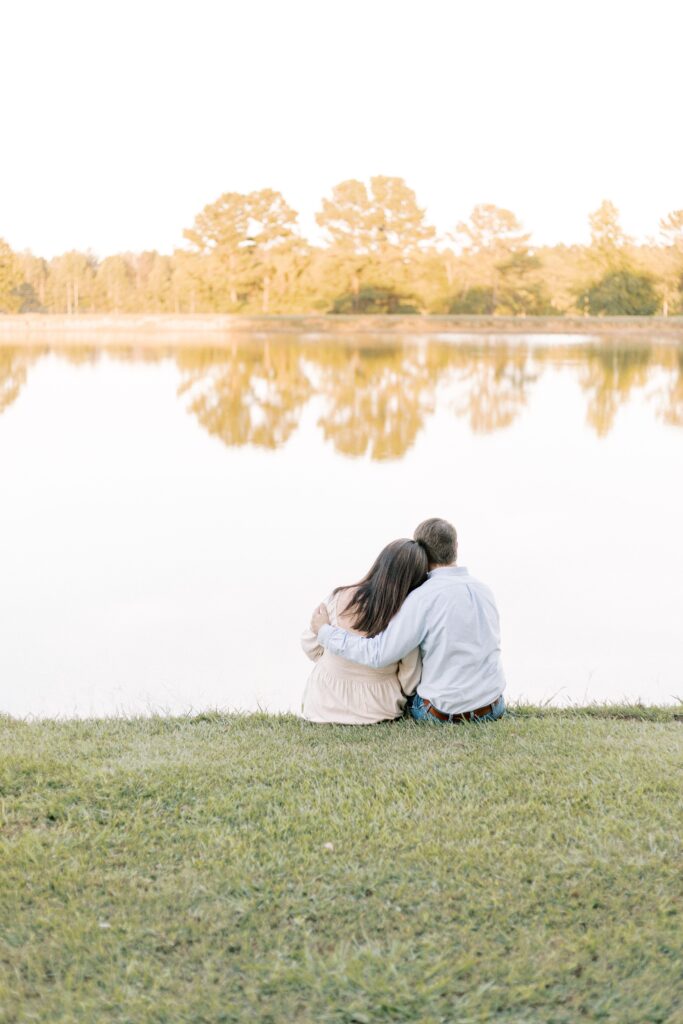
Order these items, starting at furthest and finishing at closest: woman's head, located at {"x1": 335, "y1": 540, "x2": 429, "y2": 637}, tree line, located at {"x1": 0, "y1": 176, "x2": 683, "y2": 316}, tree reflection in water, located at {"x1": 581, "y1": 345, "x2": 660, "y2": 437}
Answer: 1. tree line, located at {"x1": 0, "y1": 176, "x2": 683, "y2": 316}
2. tree reflection in water, located at {"x1": 581, "y1": 345, "x2": 660, "y2": 437}
3. woman's head, located at {"x1": 335, "y1": 540, "x2": 429, "y2": 637}

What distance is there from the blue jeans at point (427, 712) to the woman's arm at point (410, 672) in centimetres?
5

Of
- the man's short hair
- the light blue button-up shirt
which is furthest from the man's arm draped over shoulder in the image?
the man's short hair

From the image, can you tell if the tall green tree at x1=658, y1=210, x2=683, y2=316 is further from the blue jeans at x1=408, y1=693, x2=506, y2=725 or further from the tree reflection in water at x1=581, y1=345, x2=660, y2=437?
the blue jeans at x1=408, y1=693, x2=506, y2=725

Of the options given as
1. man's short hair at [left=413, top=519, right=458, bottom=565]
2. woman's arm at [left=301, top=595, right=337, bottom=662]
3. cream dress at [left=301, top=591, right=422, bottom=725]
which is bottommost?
cream dress at [left=301, top=591, right=422, bottom=725]

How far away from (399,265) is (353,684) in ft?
175

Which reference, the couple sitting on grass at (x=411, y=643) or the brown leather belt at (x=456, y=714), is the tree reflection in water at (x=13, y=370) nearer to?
the couple sitting on grass at (x=411, y=643)

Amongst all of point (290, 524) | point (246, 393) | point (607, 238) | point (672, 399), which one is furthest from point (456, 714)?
point (607, 238)

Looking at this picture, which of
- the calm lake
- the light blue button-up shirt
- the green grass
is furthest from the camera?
the calm lake

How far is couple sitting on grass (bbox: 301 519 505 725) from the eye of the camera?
4398 millimetres

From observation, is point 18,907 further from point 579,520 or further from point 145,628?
point 579,520

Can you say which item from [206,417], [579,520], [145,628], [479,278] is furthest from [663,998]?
[479,278]

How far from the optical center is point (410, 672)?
181 inches

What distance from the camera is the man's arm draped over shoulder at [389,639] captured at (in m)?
4.38

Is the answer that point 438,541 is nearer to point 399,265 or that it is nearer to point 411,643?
point 411,643
